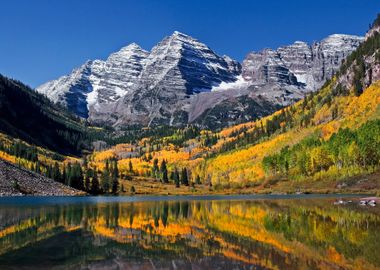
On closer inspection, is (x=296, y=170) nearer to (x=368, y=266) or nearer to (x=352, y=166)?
(x=352, y=166)

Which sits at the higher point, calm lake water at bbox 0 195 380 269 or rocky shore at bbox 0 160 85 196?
rocky shore at bbox 0 160 85 196

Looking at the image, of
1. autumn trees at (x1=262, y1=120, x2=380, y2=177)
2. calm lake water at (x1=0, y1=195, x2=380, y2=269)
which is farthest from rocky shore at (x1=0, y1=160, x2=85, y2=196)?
calm lake water at (x1=0, y1=195, x2=380, y2=269)

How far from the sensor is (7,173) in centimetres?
17900

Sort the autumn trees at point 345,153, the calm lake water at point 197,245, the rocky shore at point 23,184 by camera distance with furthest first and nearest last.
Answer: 1. the rocky shore at point 23,184
2. the autumn trees at point 345,153
3. the calm lake water at point 197,245

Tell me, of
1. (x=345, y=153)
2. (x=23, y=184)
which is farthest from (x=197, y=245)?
(x=23, y=184)

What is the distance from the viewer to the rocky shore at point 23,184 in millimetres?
173625

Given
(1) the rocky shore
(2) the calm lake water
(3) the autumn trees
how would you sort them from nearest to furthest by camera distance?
(2) the calm lake water
(3) the autumn trees
(1) the rocky shore

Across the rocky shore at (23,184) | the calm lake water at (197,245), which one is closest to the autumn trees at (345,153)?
the rocky shore at (23,184)

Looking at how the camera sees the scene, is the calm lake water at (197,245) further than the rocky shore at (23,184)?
No

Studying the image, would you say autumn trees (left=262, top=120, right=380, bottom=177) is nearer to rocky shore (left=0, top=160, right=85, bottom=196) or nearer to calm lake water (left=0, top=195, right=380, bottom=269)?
rocky shore (left=0, top=160, right=85, bottom=196)

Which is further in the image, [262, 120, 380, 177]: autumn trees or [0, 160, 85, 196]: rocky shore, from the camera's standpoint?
[0, 160, 85, 196]: rocky shore

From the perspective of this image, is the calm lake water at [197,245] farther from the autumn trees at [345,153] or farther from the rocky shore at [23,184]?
the rocky shore at [23,184]

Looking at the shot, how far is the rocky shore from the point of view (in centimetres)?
17362

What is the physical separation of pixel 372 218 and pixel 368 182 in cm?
8890
